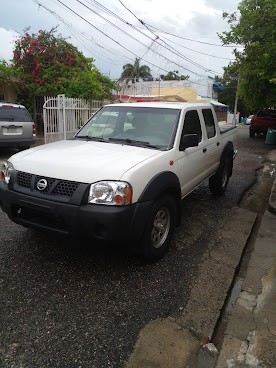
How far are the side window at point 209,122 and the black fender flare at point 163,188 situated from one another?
1.82m

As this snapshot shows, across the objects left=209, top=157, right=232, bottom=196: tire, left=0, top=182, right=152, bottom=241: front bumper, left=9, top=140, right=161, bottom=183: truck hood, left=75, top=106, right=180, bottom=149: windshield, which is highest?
left=75, top=106, right=180, bottom=149: windshield

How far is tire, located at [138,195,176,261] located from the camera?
326 cm

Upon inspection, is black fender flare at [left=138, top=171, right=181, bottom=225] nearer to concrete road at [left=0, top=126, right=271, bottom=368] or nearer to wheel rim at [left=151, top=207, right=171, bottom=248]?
→ wheel rim at [left=151, top=207, right=171, bottom=248]

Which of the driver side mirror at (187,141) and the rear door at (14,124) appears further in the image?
the rear door at (14,124)

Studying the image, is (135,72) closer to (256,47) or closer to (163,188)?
(256,47)

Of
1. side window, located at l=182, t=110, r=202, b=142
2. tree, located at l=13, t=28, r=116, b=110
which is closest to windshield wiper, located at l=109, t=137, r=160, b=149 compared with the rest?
side window, located at l=182, t=110, r=202, b=142

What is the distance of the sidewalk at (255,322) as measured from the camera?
2350mm

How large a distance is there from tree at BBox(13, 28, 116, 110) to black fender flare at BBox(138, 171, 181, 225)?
11.0 meters

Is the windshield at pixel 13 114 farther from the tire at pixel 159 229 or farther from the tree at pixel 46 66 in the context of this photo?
the tire at pixel 159 229

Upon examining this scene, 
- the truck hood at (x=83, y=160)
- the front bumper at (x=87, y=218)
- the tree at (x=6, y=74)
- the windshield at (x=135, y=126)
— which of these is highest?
the tree at (x=6, y=74)

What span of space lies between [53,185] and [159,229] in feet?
4.27

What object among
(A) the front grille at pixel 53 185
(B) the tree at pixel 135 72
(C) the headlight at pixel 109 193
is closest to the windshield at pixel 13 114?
(A) the front grille at pixel 53 185

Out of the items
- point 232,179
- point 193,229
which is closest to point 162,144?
point 193,229

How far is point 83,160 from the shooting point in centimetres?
324
